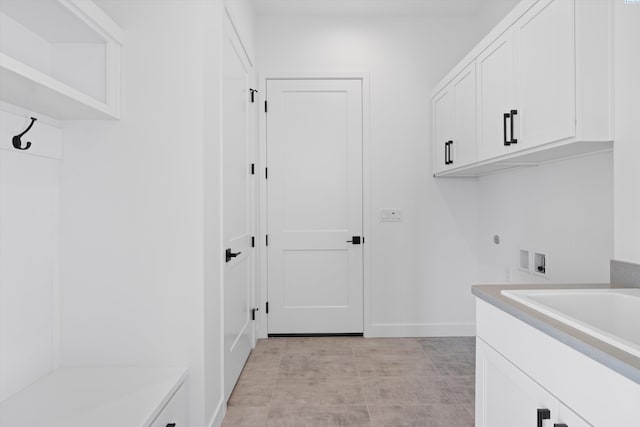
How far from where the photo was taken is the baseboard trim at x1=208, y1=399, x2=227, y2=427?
6.48ft

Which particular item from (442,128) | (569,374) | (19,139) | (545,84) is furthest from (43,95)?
(442,128)

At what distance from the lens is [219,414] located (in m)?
2.10

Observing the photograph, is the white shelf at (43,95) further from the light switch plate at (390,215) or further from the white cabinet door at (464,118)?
the light switch plate at (390,215)

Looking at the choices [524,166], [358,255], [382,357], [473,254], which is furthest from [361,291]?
[524,166]

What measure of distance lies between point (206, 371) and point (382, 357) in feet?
5.38

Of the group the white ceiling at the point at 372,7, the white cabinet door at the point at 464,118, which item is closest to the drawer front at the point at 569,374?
the white cabinet door at the point at 464,118

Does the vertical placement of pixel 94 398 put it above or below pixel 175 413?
above

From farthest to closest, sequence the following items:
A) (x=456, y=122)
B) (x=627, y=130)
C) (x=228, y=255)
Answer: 1. (x=456, y=122)
2. (x=228, y=255)
3. (x=627, y=130)

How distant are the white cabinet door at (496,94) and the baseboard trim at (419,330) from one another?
173cm

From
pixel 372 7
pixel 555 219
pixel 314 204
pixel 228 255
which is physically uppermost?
pixel 372 7

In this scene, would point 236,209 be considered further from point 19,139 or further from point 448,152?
point 448,152

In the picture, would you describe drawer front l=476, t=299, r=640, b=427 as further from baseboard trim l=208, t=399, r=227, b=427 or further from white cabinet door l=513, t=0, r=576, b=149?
baseboard trim l=208, t=399, r=227, b=427

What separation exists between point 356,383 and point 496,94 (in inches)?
77.4

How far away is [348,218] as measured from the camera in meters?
3.56
